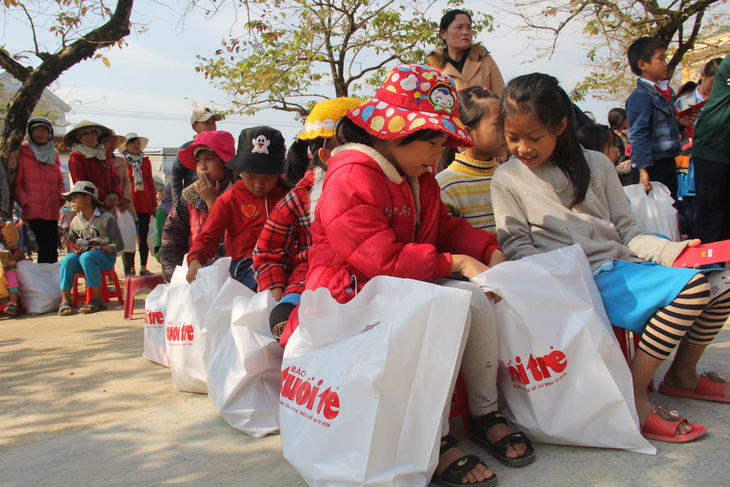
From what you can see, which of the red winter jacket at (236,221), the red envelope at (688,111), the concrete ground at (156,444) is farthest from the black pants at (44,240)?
the red envelope at (688,111)

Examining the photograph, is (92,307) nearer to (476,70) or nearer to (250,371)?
(250,371)

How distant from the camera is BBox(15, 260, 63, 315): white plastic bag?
208 inches

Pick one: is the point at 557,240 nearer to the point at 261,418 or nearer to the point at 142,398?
the point at 261,418

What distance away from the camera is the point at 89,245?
17.7 feet

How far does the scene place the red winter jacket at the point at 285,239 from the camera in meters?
2.56

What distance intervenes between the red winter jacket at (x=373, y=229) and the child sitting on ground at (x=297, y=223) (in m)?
0.43

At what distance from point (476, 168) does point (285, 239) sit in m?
0.95

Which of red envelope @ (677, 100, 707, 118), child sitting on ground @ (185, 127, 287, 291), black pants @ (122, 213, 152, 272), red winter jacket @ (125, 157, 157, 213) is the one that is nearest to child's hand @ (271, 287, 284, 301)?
child sitting on ground @ (185, 127, 287, 291)

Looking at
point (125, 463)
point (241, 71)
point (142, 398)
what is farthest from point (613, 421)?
point (241, 71)

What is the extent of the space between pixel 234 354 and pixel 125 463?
0.53m

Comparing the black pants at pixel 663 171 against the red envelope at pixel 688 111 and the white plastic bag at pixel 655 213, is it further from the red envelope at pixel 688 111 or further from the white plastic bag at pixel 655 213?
the white plastic bag at pixel 655 213

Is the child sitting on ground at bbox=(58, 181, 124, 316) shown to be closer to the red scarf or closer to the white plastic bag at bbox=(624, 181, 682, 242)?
the white plastic bag at bbox=(624, 181, 682, 242)

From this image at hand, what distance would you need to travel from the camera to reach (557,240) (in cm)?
222

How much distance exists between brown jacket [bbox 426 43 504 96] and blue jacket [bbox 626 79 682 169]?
1179mm
